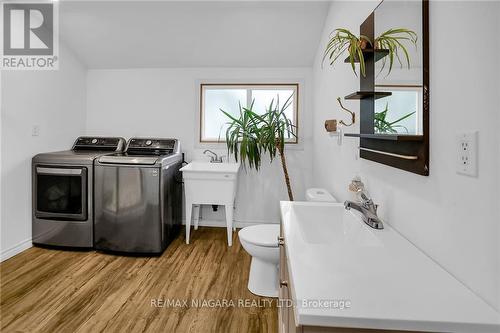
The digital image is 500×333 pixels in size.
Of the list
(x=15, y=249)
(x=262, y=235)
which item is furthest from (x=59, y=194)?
(x=262, y=235)

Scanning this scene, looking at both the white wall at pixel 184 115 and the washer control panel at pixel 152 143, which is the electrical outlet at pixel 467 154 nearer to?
the white wall at pixel 184 115

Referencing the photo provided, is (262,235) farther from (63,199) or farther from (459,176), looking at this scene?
(63,199)

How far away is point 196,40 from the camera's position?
9.94 ft

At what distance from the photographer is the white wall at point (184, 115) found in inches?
133

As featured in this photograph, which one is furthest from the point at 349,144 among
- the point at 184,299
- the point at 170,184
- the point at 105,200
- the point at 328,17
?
the point at 105,200

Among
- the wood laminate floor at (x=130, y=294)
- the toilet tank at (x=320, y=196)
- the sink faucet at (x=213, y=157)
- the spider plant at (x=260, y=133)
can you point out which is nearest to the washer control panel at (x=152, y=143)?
the sink faucet at (x=213, y=157)

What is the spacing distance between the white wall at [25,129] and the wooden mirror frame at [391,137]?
9.56 ft

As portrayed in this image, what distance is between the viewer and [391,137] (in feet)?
3.84

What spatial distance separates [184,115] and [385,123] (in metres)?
2.61

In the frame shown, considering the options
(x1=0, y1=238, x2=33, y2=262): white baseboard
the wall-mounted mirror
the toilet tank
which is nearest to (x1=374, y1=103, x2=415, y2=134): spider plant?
the wall-mounted mirror

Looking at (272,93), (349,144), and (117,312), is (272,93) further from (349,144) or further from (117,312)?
(117,312)

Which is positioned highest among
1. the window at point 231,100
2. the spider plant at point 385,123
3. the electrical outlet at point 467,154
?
the window at point 231,100

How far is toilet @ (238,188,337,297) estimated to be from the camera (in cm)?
198

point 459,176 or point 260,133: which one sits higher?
point 260,133
